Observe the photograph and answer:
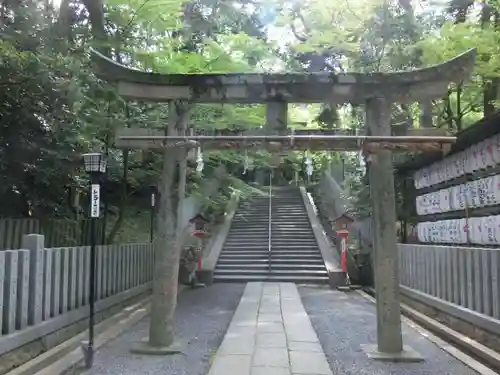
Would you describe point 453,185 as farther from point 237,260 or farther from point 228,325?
point 237,260

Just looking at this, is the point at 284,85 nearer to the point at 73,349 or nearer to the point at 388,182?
the point at 388,182

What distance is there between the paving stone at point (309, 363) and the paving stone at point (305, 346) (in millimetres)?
218

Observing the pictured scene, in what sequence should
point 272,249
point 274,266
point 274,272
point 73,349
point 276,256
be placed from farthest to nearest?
point 272,249 < point 276,256 < point 274,266 < point 274,272 < point 73,349

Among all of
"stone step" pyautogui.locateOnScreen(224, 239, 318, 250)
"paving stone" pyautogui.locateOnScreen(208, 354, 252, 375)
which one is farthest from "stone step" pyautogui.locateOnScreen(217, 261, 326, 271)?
"paving stone" pyautogui.locateOnScreen(208, 354, 252, 375)

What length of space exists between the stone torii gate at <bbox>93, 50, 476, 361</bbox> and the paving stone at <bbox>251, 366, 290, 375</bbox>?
5.43 ft

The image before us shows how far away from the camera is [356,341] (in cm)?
839

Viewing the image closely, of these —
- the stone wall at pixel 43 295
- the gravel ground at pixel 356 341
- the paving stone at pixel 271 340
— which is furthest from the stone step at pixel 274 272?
the paving stone at pixel 271 340

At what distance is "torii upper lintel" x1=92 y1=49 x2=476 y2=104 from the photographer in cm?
730

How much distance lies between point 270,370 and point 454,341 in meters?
3.65

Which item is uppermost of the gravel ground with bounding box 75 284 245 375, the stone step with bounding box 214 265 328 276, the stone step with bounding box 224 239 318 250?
the stone step with bounding box 224 239 318 250

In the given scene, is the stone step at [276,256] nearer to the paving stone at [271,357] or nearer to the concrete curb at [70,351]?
the concrete curb at [70,351]

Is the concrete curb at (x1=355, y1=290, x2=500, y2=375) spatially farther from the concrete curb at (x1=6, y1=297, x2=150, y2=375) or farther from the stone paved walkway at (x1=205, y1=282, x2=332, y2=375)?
the concrete curb at (x1=6, y1=297, x2=150, y2=375)

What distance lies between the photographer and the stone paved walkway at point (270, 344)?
6.35 metres

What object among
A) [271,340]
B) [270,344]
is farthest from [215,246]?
[270,344]
